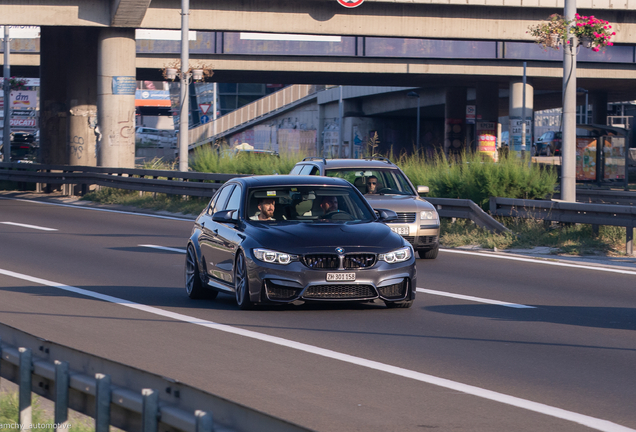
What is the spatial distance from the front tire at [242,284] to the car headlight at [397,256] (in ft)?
4.49

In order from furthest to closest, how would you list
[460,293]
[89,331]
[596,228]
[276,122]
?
[276,122], [596,228], [460,293], [89,331]

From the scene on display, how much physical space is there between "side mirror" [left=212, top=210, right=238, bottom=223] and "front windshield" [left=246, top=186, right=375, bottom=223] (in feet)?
0.65

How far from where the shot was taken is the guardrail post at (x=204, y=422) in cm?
344

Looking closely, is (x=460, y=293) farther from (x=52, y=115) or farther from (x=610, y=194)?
(x=52, y=115)

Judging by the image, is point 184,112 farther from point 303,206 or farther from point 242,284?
point 242,284

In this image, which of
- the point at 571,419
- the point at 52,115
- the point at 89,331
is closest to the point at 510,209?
the point at 89,331

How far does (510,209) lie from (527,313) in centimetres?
841

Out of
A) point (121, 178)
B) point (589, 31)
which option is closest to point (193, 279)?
point (589, 31)

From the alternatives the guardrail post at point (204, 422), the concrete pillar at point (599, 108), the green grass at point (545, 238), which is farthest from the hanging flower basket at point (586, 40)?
the concrete pillar at point (599, 108)

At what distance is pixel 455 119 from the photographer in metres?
57.6

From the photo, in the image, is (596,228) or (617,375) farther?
(596,228)

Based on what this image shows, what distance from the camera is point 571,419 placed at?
19.1 feet

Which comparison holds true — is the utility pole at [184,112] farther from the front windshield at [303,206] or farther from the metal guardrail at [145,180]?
the front windshield at [303,206]

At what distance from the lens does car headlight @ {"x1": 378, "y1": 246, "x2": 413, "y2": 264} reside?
392 inches
